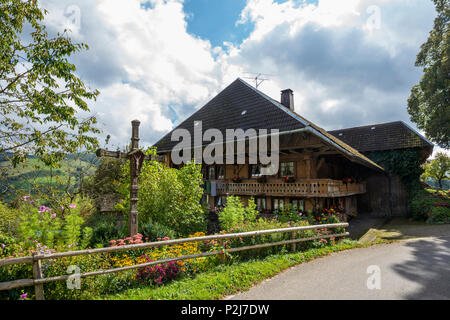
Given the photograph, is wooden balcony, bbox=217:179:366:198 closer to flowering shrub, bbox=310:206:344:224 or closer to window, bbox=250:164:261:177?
window, bbox=250:164:261:177

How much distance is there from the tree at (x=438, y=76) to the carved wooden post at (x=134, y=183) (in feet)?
66.2

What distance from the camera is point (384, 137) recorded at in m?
19.2

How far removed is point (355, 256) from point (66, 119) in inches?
378

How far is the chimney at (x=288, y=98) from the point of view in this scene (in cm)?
1886

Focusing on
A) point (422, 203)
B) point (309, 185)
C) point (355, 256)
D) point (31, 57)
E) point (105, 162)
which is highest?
point (31, 57)

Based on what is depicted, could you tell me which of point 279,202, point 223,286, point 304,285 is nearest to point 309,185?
point 279,202

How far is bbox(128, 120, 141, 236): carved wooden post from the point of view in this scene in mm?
6898

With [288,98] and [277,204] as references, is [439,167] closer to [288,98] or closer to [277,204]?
[288,98]

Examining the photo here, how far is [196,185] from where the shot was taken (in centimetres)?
1004

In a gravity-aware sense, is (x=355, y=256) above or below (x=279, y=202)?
below

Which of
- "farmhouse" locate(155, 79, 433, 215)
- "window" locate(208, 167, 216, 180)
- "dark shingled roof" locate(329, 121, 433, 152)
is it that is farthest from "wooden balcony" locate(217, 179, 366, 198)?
"dark shingled roof" locate(329, 121, 433, 152)

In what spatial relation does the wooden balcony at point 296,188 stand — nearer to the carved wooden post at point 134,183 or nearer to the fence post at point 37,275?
the carved wooden post at point 134,183

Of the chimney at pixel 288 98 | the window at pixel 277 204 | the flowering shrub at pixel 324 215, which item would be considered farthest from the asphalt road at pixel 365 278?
the chimney at pixel 288 98

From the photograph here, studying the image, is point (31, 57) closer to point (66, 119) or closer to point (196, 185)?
point (66, 119)
